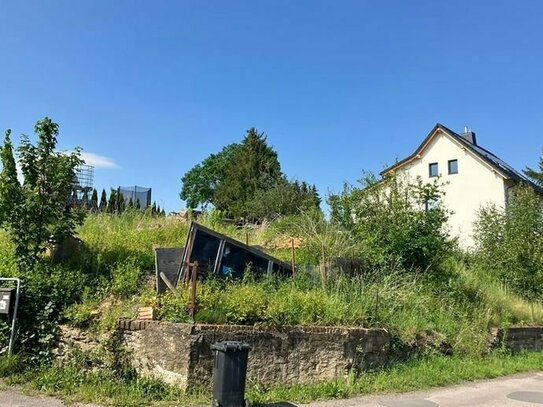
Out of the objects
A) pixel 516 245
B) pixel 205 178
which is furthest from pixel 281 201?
pixel 205 178

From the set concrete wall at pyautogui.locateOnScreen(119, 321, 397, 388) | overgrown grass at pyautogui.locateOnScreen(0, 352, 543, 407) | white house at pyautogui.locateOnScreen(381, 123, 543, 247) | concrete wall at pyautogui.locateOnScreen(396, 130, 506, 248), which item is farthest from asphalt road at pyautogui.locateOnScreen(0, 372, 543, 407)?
concrete wall at pyautogui.locateOnScreen(396, 130, 506, 248)

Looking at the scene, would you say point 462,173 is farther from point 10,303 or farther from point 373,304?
point 10,303

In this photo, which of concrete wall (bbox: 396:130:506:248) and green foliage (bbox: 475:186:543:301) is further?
concrete wall (bbox: 396:130:506:248)

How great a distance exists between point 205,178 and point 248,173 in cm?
2493

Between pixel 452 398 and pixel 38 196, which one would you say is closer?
pixel 452 398

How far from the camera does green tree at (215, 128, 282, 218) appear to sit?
49125 mm

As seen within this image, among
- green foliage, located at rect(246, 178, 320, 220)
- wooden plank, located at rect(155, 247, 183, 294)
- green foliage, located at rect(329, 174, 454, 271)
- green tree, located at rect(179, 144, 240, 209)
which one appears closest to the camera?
wooden plank, located at rect(155, 247, 183, 294)

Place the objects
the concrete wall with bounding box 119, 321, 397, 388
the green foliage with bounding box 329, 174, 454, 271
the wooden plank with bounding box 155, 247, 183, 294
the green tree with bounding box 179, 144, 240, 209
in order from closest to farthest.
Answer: the concrete wall with bounding box 119, 321, 397, 388, the wooden plank with bounding box 155, 247, 183, 294, the green foliage with bounding box 329, 174, 454, 271, the green tree with bounding box 179, 144, 240, 209

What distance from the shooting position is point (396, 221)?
566 inches

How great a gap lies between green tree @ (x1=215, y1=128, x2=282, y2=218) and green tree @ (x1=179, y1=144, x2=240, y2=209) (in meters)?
19.4

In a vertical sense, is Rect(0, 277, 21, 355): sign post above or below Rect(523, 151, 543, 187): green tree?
below

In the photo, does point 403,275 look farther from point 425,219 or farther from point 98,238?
point 98,238

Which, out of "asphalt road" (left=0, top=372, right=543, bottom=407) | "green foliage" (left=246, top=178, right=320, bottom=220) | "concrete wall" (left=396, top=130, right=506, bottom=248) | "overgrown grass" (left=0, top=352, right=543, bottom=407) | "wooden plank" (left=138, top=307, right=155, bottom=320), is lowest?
"asphalt road" (left=0, top=372, right=543, bottom=407)

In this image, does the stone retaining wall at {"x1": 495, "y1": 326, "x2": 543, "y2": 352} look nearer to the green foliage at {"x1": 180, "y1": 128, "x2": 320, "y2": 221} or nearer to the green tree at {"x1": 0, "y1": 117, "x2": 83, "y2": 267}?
the green tree at {"x1": 0, "y1": 117, "x2": 83, "y2": 267}
